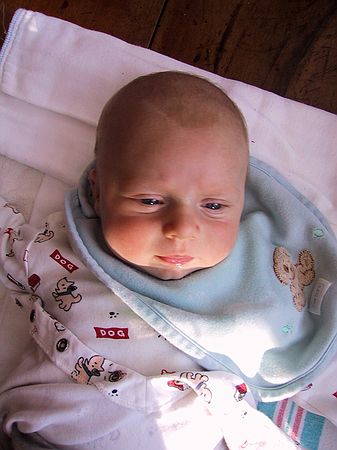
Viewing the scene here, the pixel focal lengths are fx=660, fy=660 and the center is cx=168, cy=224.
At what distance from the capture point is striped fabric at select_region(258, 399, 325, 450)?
3.67ft

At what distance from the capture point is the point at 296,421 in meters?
1.13

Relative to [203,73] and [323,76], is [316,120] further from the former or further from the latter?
[203,73]

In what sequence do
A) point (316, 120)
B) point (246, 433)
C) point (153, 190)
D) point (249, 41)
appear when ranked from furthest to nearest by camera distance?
point (249, 41) → point (316, 120) → point (246, 433) → point (153, 190)

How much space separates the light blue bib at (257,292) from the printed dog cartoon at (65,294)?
0.05 m

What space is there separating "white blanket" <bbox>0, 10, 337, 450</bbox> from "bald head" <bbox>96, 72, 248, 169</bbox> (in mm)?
224

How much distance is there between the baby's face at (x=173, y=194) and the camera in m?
0.91

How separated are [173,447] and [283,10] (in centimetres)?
86

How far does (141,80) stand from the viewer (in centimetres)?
100

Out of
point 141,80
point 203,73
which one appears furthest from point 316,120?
point 141,80

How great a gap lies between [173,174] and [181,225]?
0.24 ft

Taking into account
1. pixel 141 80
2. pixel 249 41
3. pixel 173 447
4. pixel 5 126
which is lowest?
pixel 173 447

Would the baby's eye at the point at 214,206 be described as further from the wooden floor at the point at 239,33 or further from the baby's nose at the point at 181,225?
the wooden floor at the point at 239,33

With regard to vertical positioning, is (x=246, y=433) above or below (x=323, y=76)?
→ below

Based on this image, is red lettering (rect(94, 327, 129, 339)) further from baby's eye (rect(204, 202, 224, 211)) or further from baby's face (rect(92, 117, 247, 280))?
baby's eye (rect(204, 202, 224, 211))
